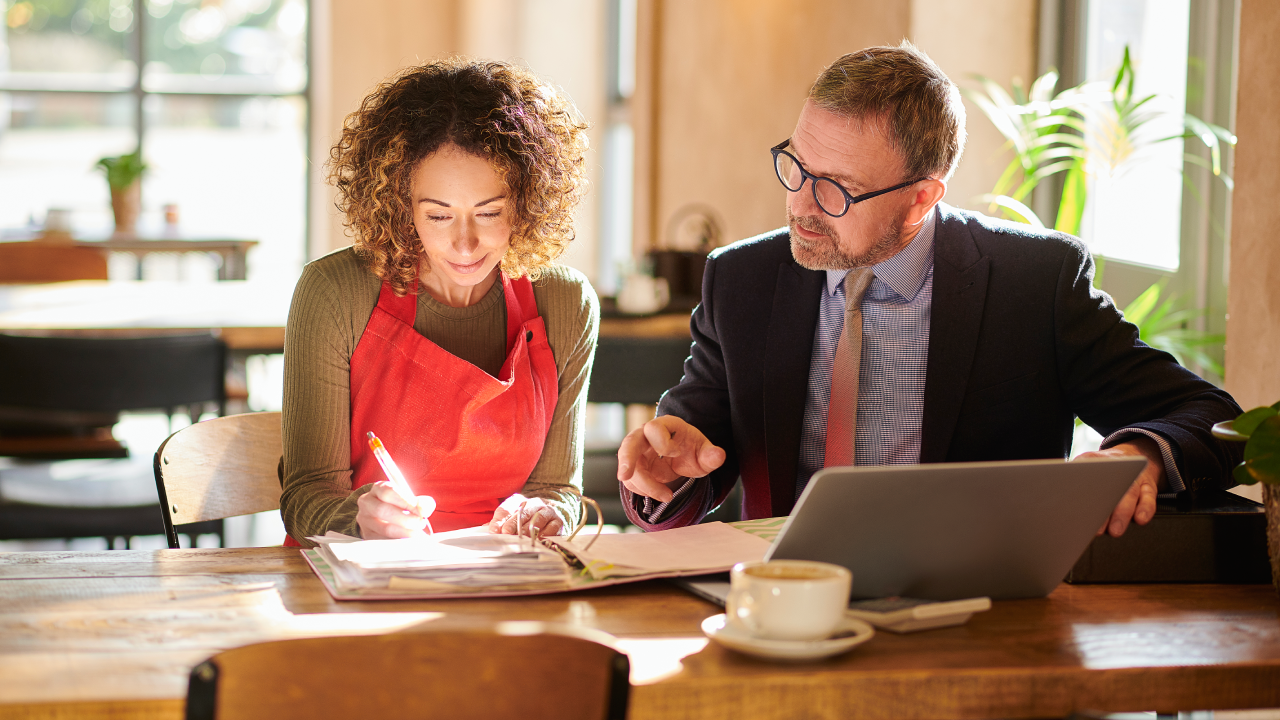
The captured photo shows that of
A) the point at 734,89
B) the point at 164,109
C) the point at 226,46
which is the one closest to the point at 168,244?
the point at 164,109

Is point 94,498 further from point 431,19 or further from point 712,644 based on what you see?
point 431,19

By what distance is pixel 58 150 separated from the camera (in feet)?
23.4

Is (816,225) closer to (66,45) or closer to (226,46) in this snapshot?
(226,46)

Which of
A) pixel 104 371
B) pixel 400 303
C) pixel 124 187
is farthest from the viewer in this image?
pixel 124 187

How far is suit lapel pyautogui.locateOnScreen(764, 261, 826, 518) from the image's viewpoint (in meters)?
1.61

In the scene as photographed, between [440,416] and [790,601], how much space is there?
82 cm

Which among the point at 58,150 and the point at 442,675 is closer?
the point at 442,675

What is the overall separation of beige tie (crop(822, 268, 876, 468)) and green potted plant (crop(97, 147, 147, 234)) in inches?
212

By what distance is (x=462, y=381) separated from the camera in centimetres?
162

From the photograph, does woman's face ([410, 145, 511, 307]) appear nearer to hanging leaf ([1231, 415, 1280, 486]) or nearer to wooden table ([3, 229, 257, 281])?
hanging leaf ([1231, 415, 1280, 486])

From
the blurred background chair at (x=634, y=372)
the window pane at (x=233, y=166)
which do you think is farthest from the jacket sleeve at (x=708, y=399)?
the window pane at (x=233, y=166)

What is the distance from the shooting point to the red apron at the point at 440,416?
5.31ft

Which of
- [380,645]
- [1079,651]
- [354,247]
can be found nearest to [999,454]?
[1079,651]

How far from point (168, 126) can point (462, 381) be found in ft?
21.1
